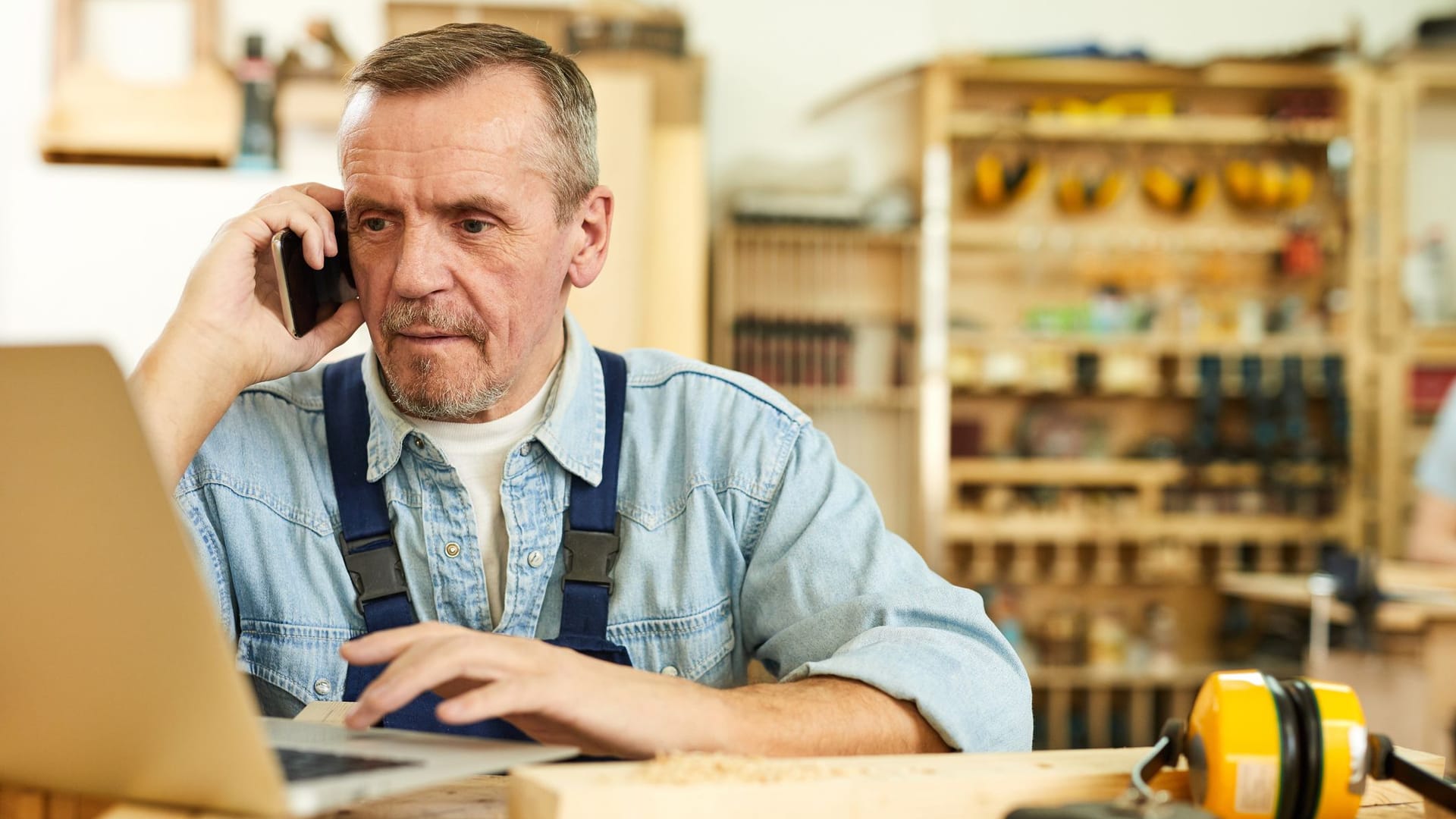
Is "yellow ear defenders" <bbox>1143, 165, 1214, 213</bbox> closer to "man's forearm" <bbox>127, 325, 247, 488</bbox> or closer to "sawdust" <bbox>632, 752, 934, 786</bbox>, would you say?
"man's forearm" <bbox>127, 325, 247, 488</bbox>

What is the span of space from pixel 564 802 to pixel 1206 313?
4.87 metres

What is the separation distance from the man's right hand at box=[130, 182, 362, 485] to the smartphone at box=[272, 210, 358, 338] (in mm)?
11

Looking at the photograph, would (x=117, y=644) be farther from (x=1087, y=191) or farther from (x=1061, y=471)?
(x=1087, y=191)

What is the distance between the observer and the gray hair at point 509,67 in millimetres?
1302

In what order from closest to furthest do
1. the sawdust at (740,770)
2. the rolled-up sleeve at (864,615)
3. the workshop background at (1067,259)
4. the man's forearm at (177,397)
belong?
the sawdust at (740,770), the rolled-up sleeve at (864,615), the man's forearm at (177,397), the workshop background at (1067,259)

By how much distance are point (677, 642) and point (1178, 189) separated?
436 centimetres

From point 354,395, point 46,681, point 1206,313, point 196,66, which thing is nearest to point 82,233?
point 196,66

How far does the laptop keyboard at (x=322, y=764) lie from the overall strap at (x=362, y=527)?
503 millimetres

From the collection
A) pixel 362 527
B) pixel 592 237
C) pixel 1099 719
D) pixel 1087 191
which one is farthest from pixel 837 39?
pixel 362 527

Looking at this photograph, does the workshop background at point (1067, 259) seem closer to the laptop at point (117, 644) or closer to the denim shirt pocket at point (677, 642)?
the denim shirt pocket at point (677, 642)

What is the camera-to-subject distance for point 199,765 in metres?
0.65

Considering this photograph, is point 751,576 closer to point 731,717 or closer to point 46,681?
point 731,717

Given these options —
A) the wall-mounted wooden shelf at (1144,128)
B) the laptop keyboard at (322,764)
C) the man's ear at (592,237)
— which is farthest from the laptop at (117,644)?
the wall-mounted wooden shelf at (1144,128)

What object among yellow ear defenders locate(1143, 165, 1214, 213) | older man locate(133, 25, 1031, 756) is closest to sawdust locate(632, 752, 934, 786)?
older man locate(133, 25, 1031, 756)
